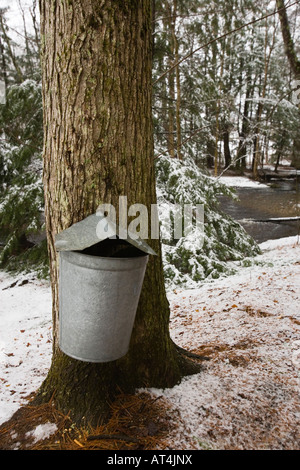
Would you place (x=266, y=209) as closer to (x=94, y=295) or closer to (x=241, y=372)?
(x=241, y=372)

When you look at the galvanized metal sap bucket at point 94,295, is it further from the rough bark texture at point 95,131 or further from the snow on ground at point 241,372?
the snow on ground at point 241,372

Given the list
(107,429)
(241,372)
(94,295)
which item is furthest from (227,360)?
(94,295)

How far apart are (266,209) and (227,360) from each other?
37.1 ft

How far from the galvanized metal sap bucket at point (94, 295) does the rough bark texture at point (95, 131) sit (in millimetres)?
283

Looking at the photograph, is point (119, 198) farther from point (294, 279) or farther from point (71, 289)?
point (294, 279)

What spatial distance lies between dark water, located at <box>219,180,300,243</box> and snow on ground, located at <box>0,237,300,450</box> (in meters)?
2.68

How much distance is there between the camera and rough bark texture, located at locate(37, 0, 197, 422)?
1.63m

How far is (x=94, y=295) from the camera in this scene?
4.73ft

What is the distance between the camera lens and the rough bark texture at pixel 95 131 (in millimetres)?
1630

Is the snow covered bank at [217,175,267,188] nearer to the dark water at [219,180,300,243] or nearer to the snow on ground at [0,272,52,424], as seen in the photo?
the dark water at [219,180,300,243]

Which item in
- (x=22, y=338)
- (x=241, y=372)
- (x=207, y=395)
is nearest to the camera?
(x=207, y=395)

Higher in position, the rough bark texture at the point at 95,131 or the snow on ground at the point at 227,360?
the rough bark texture at the point at 95,131

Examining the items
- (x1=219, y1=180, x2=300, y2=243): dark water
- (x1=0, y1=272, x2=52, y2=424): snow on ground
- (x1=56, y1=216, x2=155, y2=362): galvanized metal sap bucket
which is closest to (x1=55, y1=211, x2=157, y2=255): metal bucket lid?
(x1=56, y1=216, x2=155, y2=362): galvanized metal sap bucket

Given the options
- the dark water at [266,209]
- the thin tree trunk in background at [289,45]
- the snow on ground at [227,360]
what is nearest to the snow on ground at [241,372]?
the snow on ground at [227,360]
